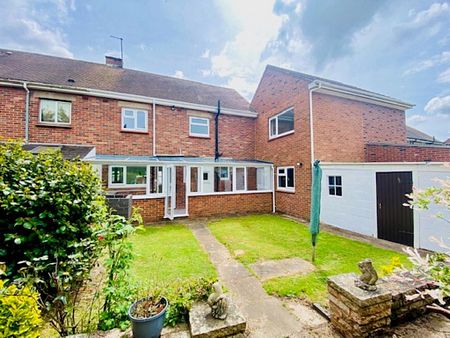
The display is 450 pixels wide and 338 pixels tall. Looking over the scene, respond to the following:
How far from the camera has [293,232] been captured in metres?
7.67

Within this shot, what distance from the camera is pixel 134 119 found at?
11.1 m

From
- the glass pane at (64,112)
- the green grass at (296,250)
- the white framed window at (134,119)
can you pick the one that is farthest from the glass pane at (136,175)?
the green grass at (296,250)

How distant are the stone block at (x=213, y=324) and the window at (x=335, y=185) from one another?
7628 mm

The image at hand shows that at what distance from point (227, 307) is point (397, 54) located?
46.2ft

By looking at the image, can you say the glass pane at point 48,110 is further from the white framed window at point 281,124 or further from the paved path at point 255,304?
the white framed window at point 281,124

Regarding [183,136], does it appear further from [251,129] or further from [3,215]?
[3,215]

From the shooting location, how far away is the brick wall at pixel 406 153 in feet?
31.2

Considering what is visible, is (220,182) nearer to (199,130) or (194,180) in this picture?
(194,180)

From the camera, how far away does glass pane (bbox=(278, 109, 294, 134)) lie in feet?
36.9

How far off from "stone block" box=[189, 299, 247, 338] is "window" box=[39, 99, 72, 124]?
1138cm

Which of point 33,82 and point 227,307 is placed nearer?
point 227,307

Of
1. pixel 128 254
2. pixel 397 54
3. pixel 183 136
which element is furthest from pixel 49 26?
pixel 397 54

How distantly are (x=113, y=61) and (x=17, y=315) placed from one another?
16842 millimetres

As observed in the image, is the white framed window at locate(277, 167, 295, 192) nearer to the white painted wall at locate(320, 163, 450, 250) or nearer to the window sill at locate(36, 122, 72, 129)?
the white painted wall at locate(320, 163, 450, 250)
